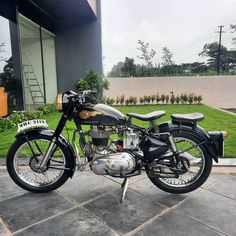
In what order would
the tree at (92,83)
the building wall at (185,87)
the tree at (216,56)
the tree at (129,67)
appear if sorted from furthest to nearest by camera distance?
the tree at (216,56) → the tree at (129,67) → the building wall at (185,87) → the tree at (92,83)

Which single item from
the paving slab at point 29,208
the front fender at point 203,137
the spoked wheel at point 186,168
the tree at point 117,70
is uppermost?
the tree at point 117,70

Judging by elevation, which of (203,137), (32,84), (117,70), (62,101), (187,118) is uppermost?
(117,70)

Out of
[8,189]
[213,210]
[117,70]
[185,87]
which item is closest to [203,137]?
[213,210]

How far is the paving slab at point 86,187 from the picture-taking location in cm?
216

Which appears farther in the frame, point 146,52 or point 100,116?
point 146,52

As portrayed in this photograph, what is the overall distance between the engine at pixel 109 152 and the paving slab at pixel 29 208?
1.42 feet

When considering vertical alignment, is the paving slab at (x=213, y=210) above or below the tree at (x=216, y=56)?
below

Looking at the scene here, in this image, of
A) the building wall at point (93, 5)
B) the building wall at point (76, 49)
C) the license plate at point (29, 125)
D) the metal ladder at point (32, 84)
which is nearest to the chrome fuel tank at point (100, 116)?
the license plate at point (29, 125)

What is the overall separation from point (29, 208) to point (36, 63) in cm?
612

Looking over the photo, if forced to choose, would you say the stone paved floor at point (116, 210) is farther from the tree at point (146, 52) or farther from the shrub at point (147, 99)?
the tree at point (146, 52)

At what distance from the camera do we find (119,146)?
→ 2.13 m

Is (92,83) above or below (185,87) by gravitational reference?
above

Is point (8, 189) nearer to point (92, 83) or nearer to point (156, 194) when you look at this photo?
point (156, 194)

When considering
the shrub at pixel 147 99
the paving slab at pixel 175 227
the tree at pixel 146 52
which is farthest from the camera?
the tree at pixel 146 52
